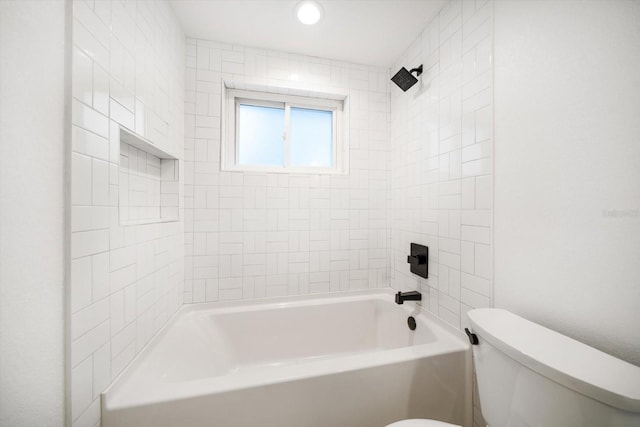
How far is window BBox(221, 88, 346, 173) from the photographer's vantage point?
1.71 metres

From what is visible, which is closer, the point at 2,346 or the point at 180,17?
the point at 2,346

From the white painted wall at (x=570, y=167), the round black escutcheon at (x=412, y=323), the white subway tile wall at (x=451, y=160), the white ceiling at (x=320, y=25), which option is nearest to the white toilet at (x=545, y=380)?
the white painted wall at (x=570, y=167)

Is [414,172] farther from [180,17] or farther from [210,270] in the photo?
[180,17]

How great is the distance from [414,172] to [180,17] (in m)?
1.76

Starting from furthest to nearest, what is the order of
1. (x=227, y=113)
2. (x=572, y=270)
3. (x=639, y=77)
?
(x=227, y=113)
(x=572, y=270)
(x=639, y=77)

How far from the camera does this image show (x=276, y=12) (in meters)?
1.32

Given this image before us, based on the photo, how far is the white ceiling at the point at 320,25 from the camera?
1.28 metres

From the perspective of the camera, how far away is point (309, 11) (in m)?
1.28

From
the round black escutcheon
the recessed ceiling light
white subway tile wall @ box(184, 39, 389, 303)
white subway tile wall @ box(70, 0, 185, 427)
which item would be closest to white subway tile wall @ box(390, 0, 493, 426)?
the round black escutcheon

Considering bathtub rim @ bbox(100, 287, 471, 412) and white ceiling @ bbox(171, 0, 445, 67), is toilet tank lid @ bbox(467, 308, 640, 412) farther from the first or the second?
white ceiling @ bbox(171, 0, 445, 67)

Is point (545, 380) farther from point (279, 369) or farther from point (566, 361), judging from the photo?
point (279, 369)

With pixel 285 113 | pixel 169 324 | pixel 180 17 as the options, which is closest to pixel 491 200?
pixel 285 113

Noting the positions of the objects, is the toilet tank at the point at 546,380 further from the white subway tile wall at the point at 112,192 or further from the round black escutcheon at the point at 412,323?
the white subway tile wall at the point at 112,192

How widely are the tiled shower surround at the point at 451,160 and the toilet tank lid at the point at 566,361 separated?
0.34 meters
